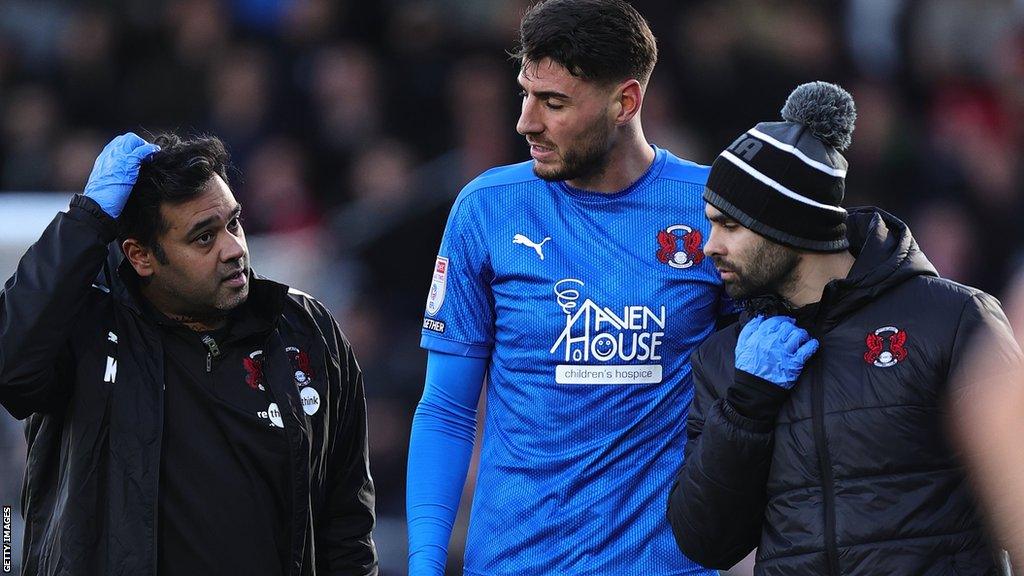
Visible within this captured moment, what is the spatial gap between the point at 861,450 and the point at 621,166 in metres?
0.95

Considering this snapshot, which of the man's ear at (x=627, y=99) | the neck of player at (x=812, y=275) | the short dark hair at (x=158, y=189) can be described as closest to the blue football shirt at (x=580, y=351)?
the man's ear at (x=627, y=99)

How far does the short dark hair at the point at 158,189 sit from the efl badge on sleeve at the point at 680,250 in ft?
3.64

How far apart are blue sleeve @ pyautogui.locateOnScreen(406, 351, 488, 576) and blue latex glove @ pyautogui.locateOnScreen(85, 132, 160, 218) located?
82 cm

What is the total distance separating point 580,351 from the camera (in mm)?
3541

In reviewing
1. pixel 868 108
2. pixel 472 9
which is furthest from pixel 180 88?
pixel 868 108

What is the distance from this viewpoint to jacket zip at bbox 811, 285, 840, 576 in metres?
3.04

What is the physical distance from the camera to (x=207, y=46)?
8.25 meters

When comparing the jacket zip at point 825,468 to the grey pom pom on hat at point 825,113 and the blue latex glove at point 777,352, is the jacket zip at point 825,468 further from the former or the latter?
the grey pom pom on hat at point 825,113

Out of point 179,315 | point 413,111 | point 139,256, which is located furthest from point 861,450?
point 413,111

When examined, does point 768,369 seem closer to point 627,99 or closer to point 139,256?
point 627,99

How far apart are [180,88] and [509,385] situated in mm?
4930

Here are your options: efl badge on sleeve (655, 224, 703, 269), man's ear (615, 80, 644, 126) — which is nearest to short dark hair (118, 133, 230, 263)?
man's ear (615, 80, 644, 126)

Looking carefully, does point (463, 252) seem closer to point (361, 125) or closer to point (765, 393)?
point (765, 393)

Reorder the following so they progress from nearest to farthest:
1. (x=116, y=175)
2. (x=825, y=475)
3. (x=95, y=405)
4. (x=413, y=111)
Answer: (x=825, y=475) < (x=95, y=405) < (x=116, y=175) < (x=413, y=111)
